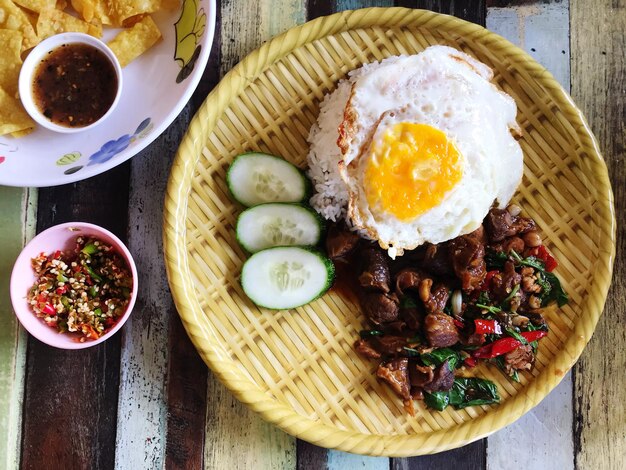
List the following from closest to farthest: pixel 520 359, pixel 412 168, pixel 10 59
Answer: pixel 412 168 < pixel 10 59 < pixel 520 359

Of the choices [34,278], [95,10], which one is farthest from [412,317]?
[95,10]

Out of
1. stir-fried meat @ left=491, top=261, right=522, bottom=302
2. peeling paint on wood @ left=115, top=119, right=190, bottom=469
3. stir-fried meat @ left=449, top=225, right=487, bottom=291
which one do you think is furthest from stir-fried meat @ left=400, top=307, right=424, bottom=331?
peeling paint on wood @ left=115, top=119, right=190, bottom=469

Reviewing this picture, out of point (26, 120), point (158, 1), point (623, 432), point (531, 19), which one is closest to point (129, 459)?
point (26, 120)

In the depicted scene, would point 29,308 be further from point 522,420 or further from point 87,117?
point 522,420

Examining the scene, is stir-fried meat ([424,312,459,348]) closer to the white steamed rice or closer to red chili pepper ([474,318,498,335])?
red chili pepper ([474,318,498,335])

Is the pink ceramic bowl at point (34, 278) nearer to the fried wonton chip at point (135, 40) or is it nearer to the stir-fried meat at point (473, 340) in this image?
the fried wonton chip at point (135, 40)

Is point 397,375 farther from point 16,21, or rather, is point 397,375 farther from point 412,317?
point 16,21

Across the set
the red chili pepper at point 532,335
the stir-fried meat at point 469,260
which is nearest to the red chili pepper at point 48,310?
the stir-fried meat at point 469,260

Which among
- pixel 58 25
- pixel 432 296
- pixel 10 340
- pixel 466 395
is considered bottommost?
pixel 10 340
